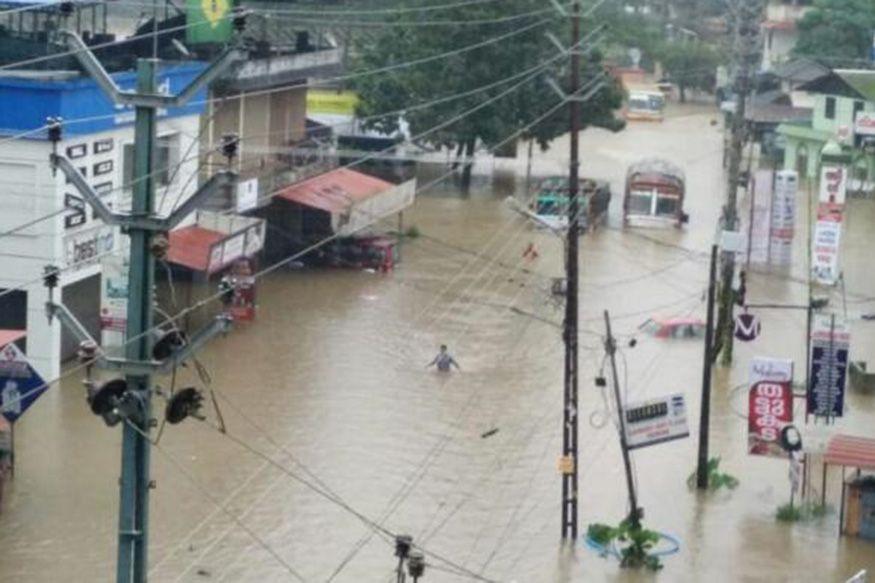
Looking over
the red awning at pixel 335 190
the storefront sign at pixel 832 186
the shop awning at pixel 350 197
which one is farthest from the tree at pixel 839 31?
the red awning at pixel 335 190

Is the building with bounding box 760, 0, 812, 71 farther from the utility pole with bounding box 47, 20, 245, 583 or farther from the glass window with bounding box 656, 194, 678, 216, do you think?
the utility pole with bounding box 47, 20, 245, 583

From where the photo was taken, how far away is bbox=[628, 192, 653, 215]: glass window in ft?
140

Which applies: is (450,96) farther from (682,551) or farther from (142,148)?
(142,148)

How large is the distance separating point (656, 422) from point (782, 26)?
4820cm

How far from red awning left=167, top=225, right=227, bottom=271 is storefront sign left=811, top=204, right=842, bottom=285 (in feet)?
32.5

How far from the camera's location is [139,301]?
11930 millimetres

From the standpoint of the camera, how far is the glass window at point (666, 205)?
140ft

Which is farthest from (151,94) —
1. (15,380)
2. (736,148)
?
(736,148)

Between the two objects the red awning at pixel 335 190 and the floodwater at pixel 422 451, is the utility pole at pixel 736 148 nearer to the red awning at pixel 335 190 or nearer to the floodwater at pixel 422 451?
the floodwater at pixel 422 451

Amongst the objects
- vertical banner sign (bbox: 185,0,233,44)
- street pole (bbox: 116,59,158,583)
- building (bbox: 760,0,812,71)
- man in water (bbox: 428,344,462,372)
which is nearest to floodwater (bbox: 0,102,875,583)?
man in water (bbox: 428,344,462,372)

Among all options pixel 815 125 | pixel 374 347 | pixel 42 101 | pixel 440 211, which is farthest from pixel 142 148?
pixel 815 125

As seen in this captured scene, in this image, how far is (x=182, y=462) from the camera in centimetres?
2316

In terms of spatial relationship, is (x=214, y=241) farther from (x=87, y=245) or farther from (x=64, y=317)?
(x=64, y=317)

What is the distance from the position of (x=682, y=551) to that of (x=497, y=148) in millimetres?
24248
